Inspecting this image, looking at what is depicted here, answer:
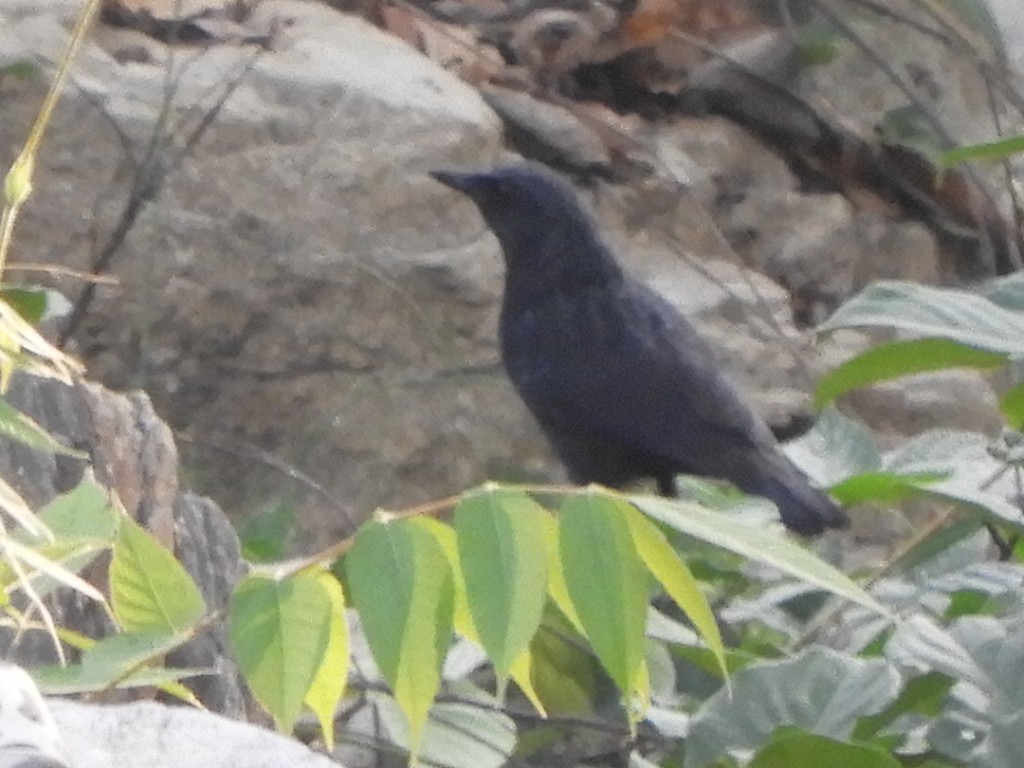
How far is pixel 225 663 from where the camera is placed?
1.71 m

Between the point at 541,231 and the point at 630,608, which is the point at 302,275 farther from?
the point at 630,608

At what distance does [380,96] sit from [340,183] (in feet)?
0.78

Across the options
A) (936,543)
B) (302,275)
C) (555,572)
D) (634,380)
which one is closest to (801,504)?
(634,380)

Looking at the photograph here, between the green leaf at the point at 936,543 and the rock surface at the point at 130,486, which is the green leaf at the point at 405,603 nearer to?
the rock surface at the point at 130,486

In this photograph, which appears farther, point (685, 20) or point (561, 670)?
point (685, 20)

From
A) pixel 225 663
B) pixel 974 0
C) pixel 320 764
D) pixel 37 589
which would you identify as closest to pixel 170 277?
pixel 974 0

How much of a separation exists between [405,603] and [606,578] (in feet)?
0.37

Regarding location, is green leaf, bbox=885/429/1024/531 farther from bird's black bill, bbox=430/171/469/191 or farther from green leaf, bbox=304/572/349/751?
bird's black bill, bbox=430/171/469/191

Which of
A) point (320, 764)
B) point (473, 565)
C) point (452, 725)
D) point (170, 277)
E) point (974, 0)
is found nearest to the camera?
point (320, 764)

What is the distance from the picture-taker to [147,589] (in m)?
1.07

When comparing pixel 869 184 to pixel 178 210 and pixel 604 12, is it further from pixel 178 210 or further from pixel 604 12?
pixel 178 210

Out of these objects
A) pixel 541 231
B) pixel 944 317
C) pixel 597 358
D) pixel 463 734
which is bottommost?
pixel 597 358

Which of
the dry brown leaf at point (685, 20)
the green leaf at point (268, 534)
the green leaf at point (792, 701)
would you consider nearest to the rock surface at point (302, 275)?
the green leaf at point (268, 534)

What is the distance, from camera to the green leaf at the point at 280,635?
3.23ft
